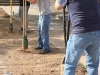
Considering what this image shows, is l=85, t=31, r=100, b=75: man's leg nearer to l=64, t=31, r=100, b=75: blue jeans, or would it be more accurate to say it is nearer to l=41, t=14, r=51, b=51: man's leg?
l=64, t=31, r=100, b=75: blue jeans

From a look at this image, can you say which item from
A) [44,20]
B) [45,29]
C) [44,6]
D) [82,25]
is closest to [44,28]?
[45,29]

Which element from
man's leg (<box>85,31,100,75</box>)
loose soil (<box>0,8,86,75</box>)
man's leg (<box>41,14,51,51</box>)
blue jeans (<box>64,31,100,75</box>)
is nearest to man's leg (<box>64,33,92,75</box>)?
blue jeans (<box>64,31,100,75</box>)

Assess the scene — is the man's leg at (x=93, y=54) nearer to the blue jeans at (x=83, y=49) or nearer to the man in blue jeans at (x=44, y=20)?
the blue jeans at (x=83, y=49)

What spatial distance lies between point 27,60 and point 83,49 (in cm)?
245

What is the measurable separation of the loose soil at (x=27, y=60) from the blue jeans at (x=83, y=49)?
1251 mm

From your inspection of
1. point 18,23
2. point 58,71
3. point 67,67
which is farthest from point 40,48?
point 18,23

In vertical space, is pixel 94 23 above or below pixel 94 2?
below

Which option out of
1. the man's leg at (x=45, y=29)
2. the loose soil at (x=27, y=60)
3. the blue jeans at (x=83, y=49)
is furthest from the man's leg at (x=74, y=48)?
the man's leg at (x=45, y=29)

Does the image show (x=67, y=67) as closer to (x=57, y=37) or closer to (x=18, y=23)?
(x=57, y=37)

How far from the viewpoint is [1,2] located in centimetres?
1555

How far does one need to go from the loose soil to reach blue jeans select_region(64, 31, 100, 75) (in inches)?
49.3

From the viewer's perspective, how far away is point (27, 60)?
6066 millimetres

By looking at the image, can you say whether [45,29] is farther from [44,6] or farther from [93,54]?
[93,54]

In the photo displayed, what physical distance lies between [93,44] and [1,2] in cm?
1232
